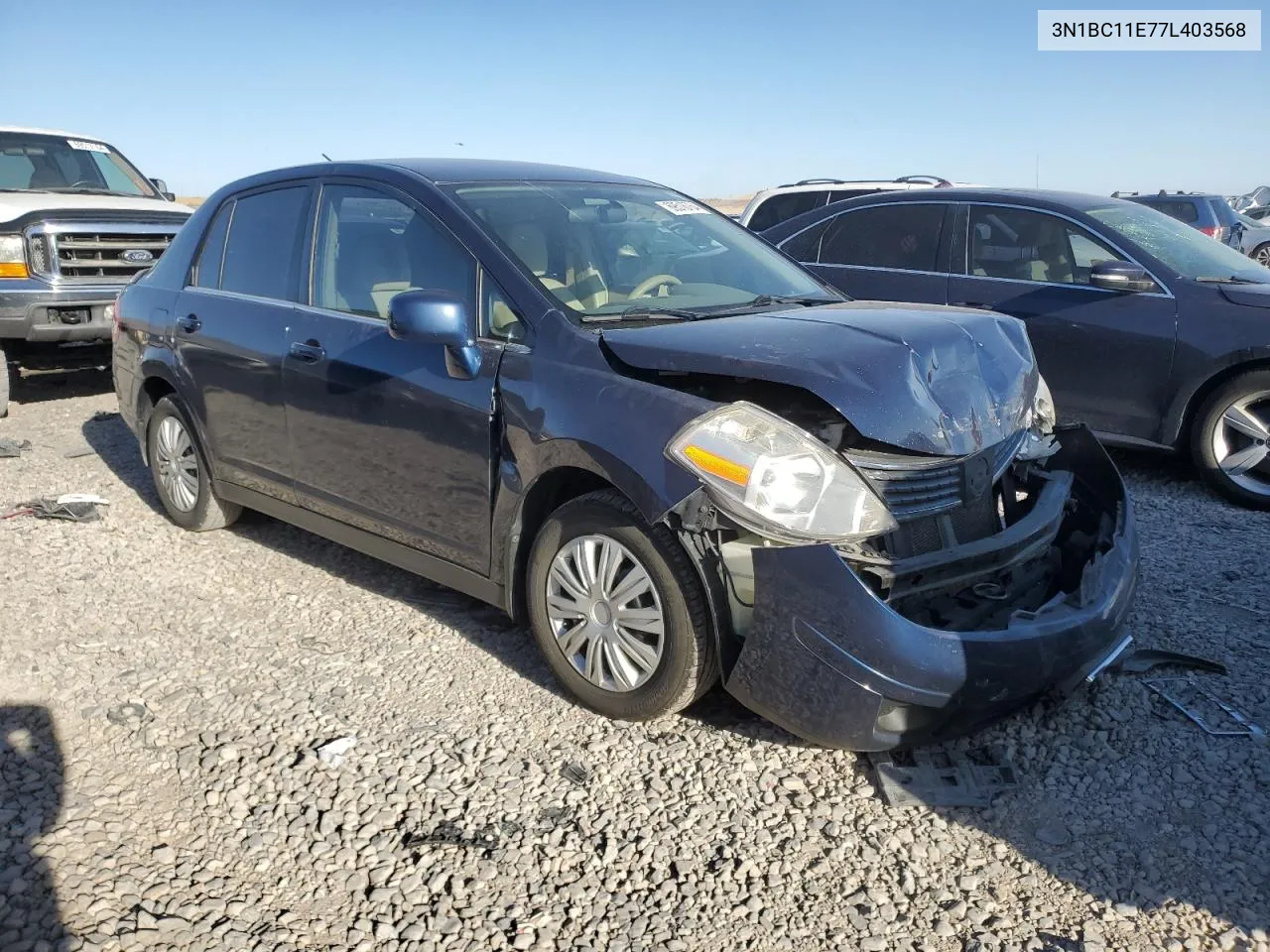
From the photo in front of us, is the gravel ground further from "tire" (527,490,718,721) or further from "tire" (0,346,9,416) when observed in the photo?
"tire" (0,346,9,416)

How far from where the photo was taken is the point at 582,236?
3.99 m

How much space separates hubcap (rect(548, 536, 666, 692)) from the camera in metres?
3.24

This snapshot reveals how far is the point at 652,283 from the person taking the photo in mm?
3961

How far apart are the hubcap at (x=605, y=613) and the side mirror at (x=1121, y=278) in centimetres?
412

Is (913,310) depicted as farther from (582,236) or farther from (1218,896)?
(1218,896)

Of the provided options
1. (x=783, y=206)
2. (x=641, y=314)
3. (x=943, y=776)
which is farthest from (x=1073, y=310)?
(x=783, y=206)

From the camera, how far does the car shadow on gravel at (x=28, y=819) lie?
2555mm

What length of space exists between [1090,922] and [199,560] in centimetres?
418

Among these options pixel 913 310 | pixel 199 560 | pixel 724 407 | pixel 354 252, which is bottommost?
pixel 199 560

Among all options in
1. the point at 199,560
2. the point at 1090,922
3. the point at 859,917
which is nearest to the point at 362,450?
the point at 199,560

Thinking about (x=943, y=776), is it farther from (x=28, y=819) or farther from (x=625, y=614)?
(x=28, y=819)

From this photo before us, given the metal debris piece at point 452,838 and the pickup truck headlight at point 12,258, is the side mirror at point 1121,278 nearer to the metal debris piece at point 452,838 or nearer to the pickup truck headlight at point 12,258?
the metal debris piece at point 452,838

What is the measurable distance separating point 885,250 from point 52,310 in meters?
6.59

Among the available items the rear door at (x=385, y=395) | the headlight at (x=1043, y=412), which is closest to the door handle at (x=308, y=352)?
the rear door at (x=385, y=395)
